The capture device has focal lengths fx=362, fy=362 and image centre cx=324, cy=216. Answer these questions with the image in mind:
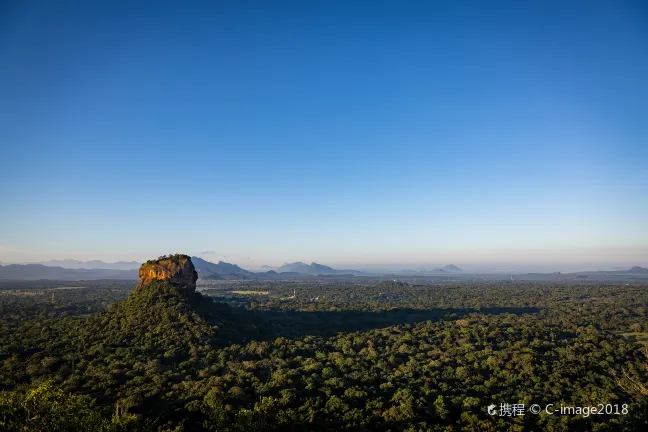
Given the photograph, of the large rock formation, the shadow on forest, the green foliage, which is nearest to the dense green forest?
the green foliage

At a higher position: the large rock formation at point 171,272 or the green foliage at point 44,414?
the large rock formation at point 171,272

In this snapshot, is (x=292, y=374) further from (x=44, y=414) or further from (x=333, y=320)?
(x=333, y=320)

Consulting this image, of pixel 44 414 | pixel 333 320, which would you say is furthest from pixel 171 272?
pixel 44 414

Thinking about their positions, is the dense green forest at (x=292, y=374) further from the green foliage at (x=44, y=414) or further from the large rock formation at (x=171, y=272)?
the large rock formation at (x=171, y=272)

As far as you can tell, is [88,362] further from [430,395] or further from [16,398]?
[430,395]

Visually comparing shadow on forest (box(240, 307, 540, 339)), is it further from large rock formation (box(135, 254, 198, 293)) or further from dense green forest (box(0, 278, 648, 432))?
large rock formation (box(135, 254, 198, 293))

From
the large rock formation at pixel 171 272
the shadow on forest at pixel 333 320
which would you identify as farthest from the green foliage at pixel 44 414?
the large rock formation at pixel 171 272
